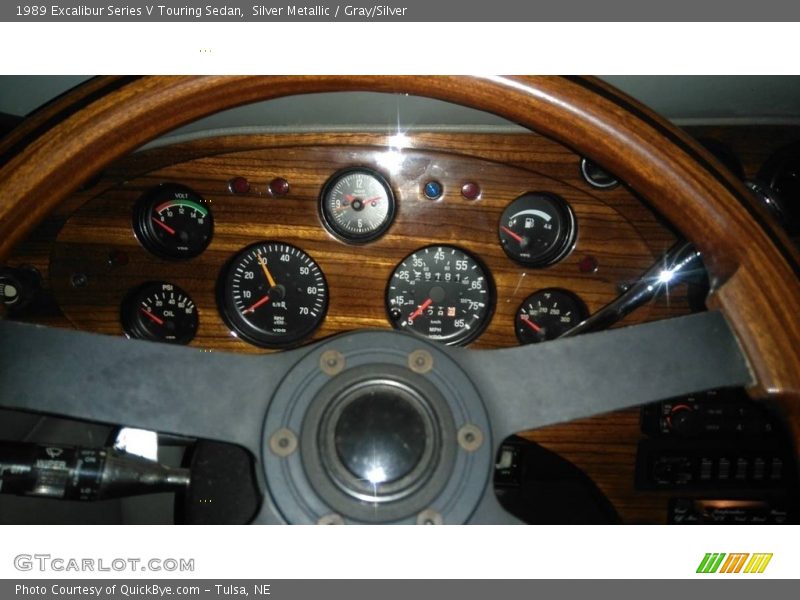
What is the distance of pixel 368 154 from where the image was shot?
2002mm

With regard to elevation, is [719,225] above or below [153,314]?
below

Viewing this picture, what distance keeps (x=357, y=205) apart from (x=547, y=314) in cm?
71

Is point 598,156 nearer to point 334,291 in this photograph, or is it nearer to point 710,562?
point 710,562

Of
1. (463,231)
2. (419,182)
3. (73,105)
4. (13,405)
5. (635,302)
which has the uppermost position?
(419,182)

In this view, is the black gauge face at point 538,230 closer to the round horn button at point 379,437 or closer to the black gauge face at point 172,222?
the black gauge face at point 172,222

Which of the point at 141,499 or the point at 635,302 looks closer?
the point at 635,302

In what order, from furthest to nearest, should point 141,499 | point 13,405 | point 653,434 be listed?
point 653,434 < point 141,499 < point 13,405

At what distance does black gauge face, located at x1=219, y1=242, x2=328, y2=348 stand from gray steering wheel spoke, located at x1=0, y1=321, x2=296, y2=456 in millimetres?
1066

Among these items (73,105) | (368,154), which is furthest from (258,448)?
(368,154)

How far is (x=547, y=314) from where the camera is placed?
214cm

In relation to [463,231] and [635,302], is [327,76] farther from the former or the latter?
[463,231]

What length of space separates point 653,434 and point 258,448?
4.50ft

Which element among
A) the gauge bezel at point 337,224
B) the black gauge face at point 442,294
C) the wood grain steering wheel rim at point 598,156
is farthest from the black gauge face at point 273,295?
the wood grain steering wheel rim at point 598,156

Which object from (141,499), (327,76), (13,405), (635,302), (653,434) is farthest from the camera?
(653,434)
